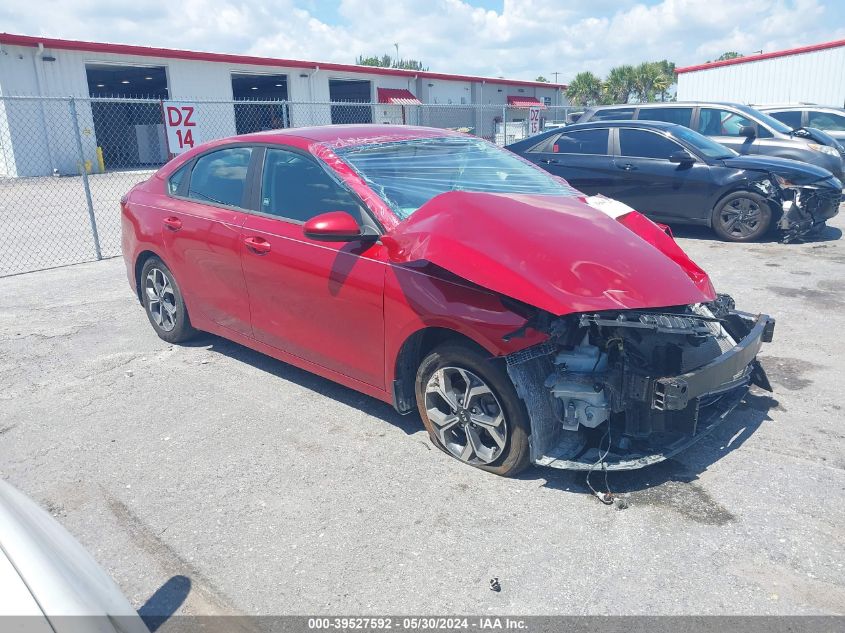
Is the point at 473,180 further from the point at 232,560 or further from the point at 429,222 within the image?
the point at 232,560

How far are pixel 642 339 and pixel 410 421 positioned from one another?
1.56m

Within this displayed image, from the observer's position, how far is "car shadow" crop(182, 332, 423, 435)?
14.1 ft

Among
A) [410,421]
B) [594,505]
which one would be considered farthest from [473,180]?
[594,505]

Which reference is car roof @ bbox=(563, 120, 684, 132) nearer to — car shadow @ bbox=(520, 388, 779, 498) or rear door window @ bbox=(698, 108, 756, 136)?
rear door window @ bbox=(698, 108, 756, 136)

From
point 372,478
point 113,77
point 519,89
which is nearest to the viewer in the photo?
point 372,478

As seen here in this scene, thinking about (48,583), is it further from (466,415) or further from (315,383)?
(315,383)

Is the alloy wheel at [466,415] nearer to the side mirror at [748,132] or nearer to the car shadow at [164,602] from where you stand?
the car shadow at [164,602]

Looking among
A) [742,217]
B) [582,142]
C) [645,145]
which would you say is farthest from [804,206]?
[582,142]

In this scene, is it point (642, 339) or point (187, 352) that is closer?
point (642, 339)

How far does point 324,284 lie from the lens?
4.04 meters

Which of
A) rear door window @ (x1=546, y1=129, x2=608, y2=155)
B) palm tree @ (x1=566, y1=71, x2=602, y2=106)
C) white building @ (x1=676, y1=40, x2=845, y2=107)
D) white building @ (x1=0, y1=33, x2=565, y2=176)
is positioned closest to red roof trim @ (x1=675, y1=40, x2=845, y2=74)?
white building @ (x1=676, y1=40, x2=845, y2=107)

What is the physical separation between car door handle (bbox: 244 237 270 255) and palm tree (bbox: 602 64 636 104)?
167 ft

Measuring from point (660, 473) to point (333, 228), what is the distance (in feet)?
6.94

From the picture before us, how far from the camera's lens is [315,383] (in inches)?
191
